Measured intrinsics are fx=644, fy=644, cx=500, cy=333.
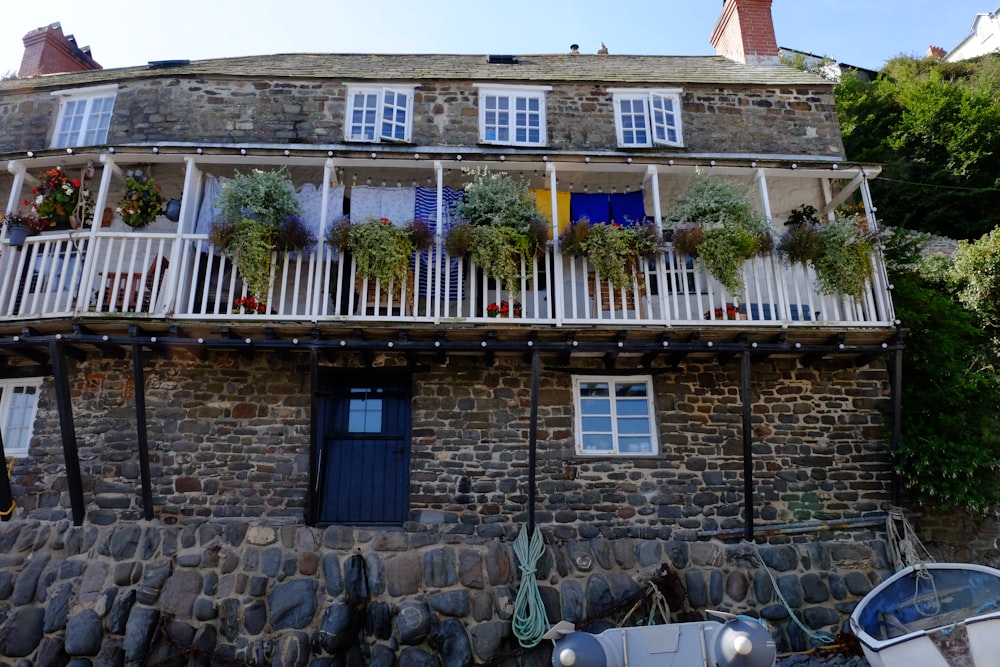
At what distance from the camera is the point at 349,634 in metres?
6.92

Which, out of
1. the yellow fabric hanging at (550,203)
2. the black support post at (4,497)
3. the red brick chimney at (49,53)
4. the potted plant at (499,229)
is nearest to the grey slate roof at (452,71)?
the red brick chimney at (49,53)

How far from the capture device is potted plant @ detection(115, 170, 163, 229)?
342 inches

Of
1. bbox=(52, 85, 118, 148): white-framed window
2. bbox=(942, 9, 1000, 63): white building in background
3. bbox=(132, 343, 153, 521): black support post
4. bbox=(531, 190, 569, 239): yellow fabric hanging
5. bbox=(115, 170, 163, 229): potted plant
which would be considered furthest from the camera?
bbox=(942, 9, 1000, 63): white building in background

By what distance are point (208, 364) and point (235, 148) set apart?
114 inches

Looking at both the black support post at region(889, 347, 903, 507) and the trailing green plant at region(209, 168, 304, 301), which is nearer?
the trailing green plant at region(209, 168, 304, 301)

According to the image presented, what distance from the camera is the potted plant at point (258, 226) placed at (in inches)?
309

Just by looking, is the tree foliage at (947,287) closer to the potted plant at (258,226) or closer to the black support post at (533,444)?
the black support post at (533,444)

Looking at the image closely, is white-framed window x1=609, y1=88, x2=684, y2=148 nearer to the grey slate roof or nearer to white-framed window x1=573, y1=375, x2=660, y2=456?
the grey slate roof

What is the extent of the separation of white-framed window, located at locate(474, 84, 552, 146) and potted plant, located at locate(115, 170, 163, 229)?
4905mm

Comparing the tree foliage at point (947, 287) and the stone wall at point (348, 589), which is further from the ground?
the tree foliage at point (947, 287)

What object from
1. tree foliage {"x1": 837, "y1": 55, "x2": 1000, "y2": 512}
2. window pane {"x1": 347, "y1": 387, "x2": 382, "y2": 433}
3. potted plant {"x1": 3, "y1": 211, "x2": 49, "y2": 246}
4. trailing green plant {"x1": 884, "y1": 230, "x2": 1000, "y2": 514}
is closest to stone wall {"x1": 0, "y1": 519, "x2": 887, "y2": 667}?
trailing green plant {"x1": 884, "y1": 230, "x2": 1000, "y2": 514}

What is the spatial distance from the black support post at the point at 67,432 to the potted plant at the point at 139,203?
6.71 feet

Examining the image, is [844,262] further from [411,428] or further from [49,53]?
[49,53]

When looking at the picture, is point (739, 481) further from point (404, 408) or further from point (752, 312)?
point (404, 408)
